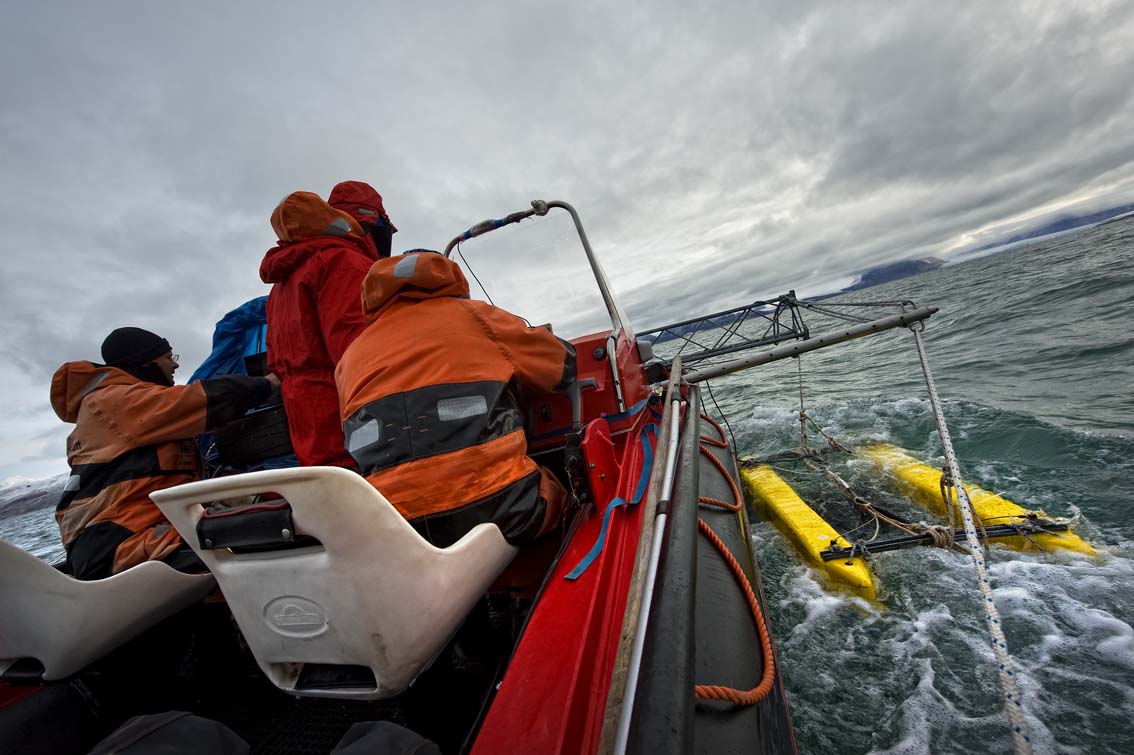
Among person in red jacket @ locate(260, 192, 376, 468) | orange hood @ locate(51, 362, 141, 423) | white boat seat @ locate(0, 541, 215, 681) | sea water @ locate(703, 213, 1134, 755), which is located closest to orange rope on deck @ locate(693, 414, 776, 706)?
sea water @ locate(703, 213, 1134, 755)

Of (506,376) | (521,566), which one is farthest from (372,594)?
(521,566)

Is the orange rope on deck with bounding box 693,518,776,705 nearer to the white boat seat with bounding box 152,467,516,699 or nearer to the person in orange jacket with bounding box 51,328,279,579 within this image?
the white boat seat with bounding box 152,467,516,699

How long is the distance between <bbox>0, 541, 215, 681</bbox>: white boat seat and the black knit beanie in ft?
4.08

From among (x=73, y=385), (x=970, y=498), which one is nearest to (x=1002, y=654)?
(x=970, y=498)

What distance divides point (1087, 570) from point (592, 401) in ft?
10.3

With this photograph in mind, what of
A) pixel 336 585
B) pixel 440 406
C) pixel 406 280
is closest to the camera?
pixel 336 585

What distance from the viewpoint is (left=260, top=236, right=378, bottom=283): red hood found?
2.23 meters

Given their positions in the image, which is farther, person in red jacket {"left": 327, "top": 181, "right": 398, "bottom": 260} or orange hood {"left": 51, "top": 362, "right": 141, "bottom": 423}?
person in red jacket {"left": 327, "top": 181, "right": 398, "bottom": 260}

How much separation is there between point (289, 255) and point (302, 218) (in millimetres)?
218

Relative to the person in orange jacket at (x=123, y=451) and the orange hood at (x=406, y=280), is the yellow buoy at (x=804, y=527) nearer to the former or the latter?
the orange hood at (x=406, y=280)

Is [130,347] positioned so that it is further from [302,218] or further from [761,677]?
[761,677]

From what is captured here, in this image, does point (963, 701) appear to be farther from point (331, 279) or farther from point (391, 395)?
point (331, 279)

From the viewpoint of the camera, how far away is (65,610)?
144 cm

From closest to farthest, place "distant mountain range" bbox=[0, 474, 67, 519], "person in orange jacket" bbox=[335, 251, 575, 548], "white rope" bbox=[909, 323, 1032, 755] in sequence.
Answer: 1. "white rope" bbox=[909, 323, 1032, 755]
2. "person in orange jacket" bbox=[335, 251, 575, 548]
3. "distant mountain range" bbox=[0, 474, 67, 519]
